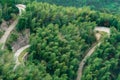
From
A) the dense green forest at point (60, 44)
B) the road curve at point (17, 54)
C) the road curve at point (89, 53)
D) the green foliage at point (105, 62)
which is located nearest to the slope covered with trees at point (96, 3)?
the dense green forest at point (60, 44)

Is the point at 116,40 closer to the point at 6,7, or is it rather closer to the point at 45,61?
the point at 45,61

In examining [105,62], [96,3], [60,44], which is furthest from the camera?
[96,3]

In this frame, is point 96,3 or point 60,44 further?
point 96,3

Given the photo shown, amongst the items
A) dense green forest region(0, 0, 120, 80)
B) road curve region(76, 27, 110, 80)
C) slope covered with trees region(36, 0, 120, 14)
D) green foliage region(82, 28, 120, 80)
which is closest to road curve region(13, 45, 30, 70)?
dense green forest region(0, 0, 120, 80)

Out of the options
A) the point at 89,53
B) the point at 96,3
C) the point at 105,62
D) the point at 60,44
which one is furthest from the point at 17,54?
the point at 96,3

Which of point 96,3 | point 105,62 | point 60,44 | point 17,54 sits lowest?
point 96,3

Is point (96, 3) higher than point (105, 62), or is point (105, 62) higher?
point (105, 62)

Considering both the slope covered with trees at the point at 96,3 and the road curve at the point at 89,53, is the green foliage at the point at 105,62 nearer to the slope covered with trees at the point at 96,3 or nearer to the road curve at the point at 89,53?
the road curve at the point at 89,53

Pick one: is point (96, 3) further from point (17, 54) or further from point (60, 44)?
point (17, 54)

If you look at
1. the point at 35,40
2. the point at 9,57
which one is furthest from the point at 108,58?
the point at 9,57
